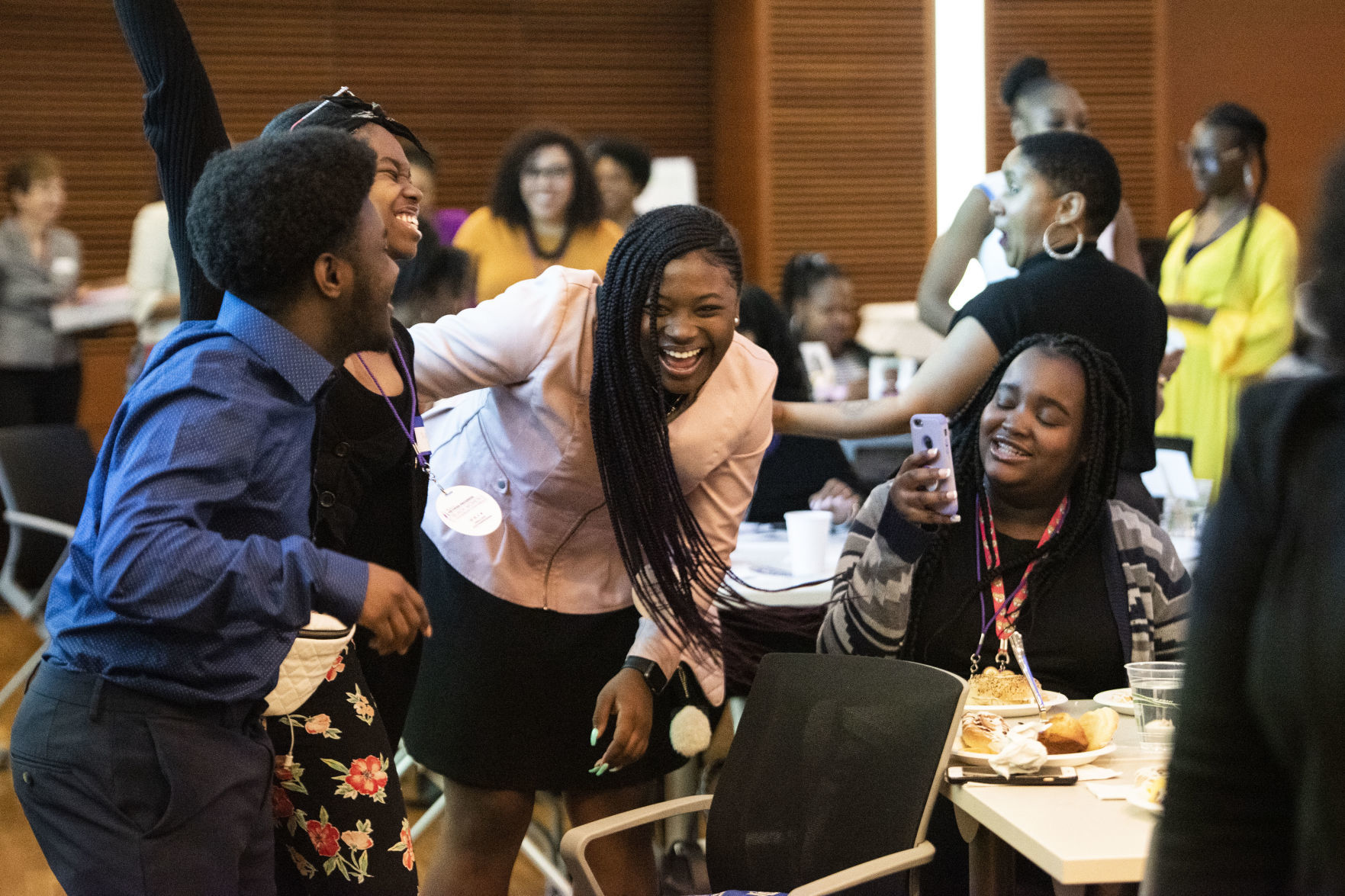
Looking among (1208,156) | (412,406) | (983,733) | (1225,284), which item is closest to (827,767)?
(983,733)

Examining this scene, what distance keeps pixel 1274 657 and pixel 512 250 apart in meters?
4.36

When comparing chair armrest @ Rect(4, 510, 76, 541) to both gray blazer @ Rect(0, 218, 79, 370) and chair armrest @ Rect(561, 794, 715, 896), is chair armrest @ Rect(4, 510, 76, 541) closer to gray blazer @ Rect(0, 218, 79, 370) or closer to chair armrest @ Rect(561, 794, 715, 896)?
gray blazer @ Rect(0, 218, 79, 370)

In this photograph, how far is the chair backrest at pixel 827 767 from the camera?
209cm

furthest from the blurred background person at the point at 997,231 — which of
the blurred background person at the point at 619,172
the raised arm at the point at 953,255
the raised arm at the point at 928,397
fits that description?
the blurred background person at the point at 619,172

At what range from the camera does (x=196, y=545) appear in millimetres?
1452

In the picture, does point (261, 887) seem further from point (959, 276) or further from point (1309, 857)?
point (959, 276)

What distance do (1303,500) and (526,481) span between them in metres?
1.70

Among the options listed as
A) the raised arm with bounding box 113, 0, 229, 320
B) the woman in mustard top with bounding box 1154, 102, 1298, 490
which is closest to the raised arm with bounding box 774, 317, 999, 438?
the raised arm with bounding box 113, 0, 229, 320

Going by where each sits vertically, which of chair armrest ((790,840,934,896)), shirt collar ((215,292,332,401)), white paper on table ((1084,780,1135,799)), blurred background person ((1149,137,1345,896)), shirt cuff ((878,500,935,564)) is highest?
shirt collar ((215,292,332,401))

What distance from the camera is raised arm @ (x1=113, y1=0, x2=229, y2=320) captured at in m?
1.97

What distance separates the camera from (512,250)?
5.02 m

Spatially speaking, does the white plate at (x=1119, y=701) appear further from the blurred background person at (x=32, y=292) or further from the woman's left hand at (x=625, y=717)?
the blurred background person at (x=32, y=292)

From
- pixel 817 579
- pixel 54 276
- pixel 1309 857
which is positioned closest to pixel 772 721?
pixel 817 579

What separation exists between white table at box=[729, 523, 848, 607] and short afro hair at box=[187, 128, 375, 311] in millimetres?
1363
